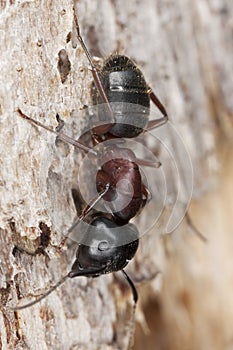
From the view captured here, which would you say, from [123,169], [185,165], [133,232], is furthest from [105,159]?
[185,165]

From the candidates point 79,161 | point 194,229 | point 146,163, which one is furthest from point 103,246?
point 194,229

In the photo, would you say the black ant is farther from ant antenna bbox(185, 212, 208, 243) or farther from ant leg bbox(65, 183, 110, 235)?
ant antenna bbox(185, 212, 208, 243)

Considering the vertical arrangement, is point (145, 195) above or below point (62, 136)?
below

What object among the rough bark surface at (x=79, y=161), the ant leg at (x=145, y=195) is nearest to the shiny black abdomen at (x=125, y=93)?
the rough bark surface at (x=79, y=161)

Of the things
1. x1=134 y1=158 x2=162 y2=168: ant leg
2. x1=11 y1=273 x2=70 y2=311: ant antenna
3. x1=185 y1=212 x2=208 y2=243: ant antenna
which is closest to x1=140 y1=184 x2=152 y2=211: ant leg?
x1=134 y1=158 x2=162 y2=168: ant leg

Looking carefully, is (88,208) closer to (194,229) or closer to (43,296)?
(43,296)

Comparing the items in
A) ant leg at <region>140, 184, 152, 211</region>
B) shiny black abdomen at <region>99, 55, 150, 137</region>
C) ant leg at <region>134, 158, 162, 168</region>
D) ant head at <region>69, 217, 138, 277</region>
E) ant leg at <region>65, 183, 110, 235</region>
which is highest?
shiny black abdomen at <region>99, 55, 150, 137</region>

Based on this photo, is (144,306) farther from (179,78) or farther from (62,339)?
(179,78)
